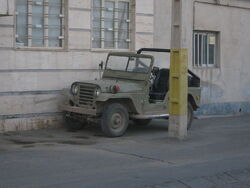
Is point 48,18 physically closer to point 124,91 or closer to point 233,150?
point 124,91

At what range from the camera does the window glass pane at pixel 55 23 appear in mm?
14227

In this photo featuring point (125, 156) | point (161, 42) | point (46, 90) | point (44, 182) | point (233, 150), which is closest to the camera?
Answer: point (44, 182)

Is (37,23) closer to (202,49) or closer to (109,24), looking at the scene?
(109,24)

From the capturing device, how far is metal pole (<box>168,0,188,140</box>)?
1256cm

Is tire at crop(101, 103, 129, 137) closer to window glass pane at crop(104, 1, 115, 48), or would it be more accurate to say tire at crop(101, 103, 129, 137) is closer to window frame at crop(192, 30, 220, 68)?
window glass pane at crop(104, 1, 115, 48)

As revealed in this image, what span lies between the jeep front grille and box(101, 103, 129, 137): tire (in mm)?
421

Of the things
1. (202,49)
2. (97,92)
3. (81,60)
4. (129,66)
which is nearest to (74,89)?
(97,92)

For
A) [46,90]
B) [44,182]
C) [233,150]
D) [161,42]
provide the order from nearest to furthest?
[44,182] < [233,150] < [46,90] < [161,42]

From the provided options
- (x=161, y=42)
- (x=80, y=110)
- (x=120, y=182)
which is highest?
(x=161, y=42)

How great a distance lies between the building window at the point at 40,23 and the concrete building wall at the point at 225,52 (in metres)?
3.73

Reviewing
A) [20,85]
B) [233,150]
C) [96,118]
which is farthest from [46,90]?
[233,150]

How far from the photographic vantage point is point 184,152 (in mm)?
11133

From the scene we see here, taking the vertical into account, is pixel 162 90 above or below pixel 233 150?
above

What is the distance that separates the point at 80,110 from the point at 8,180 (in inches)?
188
